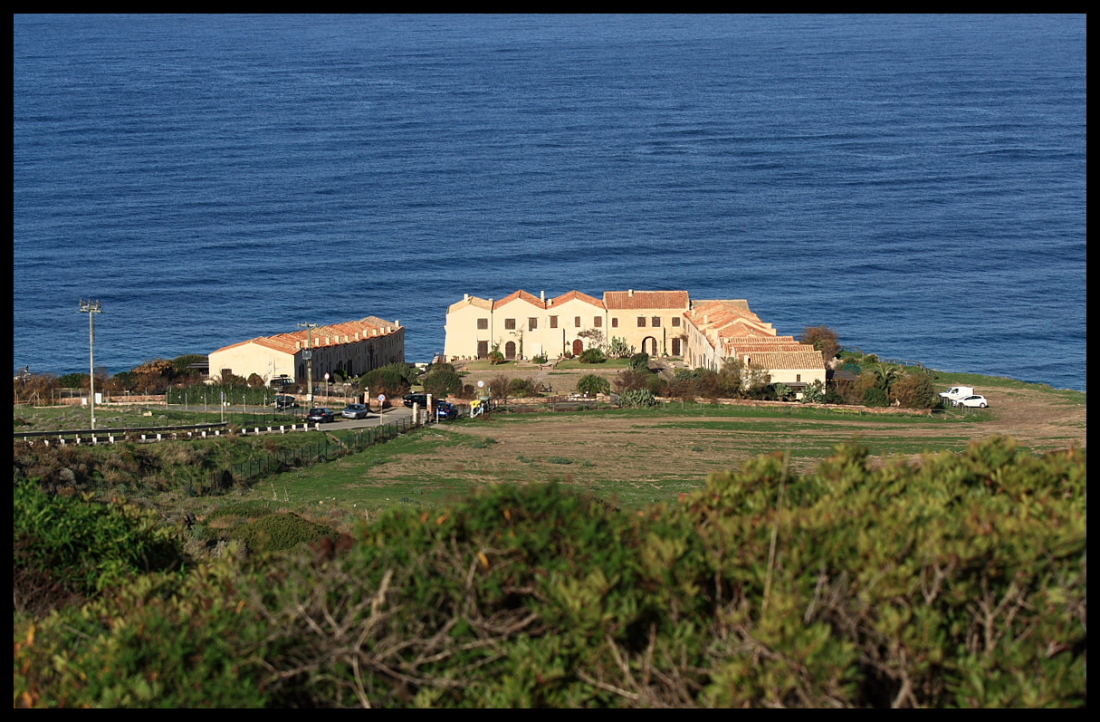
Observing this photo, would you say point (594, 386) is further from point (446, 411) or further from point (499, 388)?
point (446, 411)

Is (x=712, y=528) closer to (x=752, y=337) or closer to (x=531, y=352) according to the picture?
(x=752, y=337)

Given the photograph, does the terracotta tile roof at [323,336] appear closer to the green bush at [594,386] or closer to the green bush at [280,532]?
the green bush at [594,386]

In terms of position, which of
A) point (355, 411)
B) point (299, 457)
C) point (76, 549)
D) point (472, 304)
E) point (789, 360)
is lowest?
point (299, 457)

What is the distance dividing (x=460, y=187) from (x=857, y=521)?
123 m

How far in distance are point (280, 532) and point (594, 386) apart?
98.8 ft

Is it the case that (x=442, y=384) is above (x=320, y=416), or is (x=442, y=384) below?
above

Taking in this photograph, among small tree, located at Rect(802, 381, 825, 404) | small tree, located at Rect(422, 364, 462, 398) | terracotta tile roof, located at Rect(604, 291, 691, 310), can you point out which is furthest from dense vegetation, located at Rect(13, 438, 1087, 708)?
terracotta tile roof, located at Rect(604, 291, 691, 310)

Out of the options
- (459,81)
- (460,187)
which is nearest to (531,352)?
(460,187)

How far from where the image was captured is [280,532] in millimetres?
22062

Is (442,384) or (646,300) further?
(646,300)

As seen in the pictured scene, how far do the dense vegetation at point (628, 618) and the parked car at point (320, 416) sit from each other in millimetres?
34184

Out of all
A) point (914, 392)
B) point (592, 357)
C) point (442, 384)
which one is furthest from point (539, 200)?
point (914, 392)

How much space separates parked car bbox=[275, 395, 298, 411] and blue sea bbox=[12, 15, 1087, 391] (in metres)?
27.3

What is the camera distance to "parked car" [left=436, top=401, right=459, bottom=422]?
4525 centimetres
